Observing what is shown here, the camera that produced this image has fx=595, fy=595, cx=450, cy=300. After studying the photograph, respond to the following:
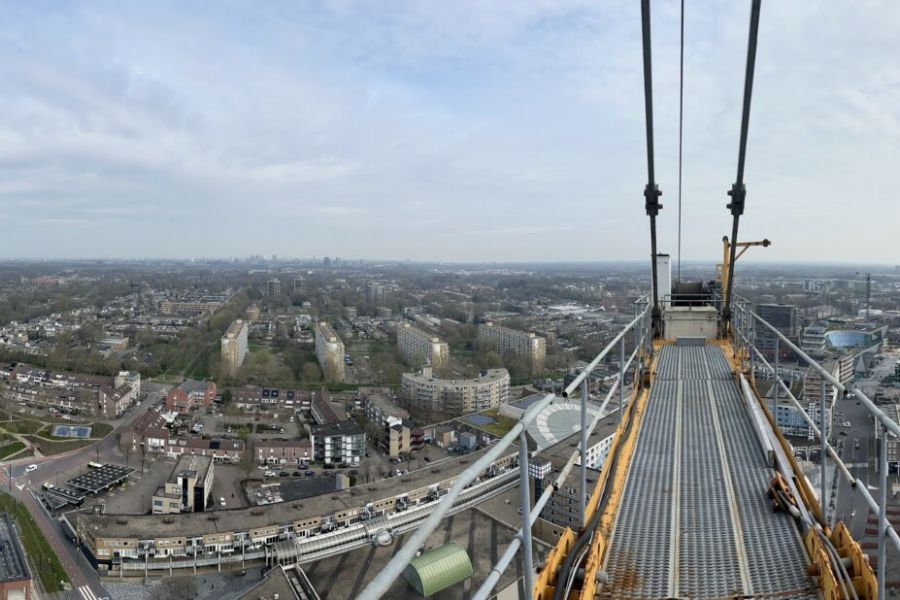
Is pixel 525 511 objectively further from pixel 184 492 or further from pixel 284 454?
pixel 284 454

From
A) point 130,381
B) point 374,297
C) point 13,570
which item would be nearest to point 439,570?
point 13,570

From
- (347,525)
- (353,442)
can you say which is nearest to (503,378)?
(353,442)

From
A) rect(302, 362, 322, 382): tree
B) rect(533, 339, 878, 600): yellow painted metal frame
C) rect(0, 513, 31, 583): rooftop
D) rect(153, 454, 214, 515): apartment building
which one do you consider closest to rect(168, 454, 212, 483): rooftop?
rect(153, 454, 214, 515): apartment building

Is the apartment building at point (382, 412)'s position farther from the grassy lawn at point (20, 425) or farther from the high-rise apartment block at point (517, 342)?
the grassy lawn at point (20, 425)

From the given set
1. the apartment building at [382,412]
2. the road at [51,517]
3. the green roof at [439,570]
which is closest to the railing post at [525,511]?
the green roof at [439,570]

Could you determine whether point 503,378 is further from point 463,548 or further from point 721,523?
point 721,523

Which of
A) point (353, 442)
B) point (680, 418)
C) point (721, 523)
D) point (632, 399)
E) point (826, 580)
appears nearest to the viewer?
point (826, 580)

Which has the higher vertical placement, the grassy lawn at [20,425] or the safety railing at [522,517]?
the safety railing at [522,517]

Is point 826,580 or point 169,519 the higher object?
point 826,580
